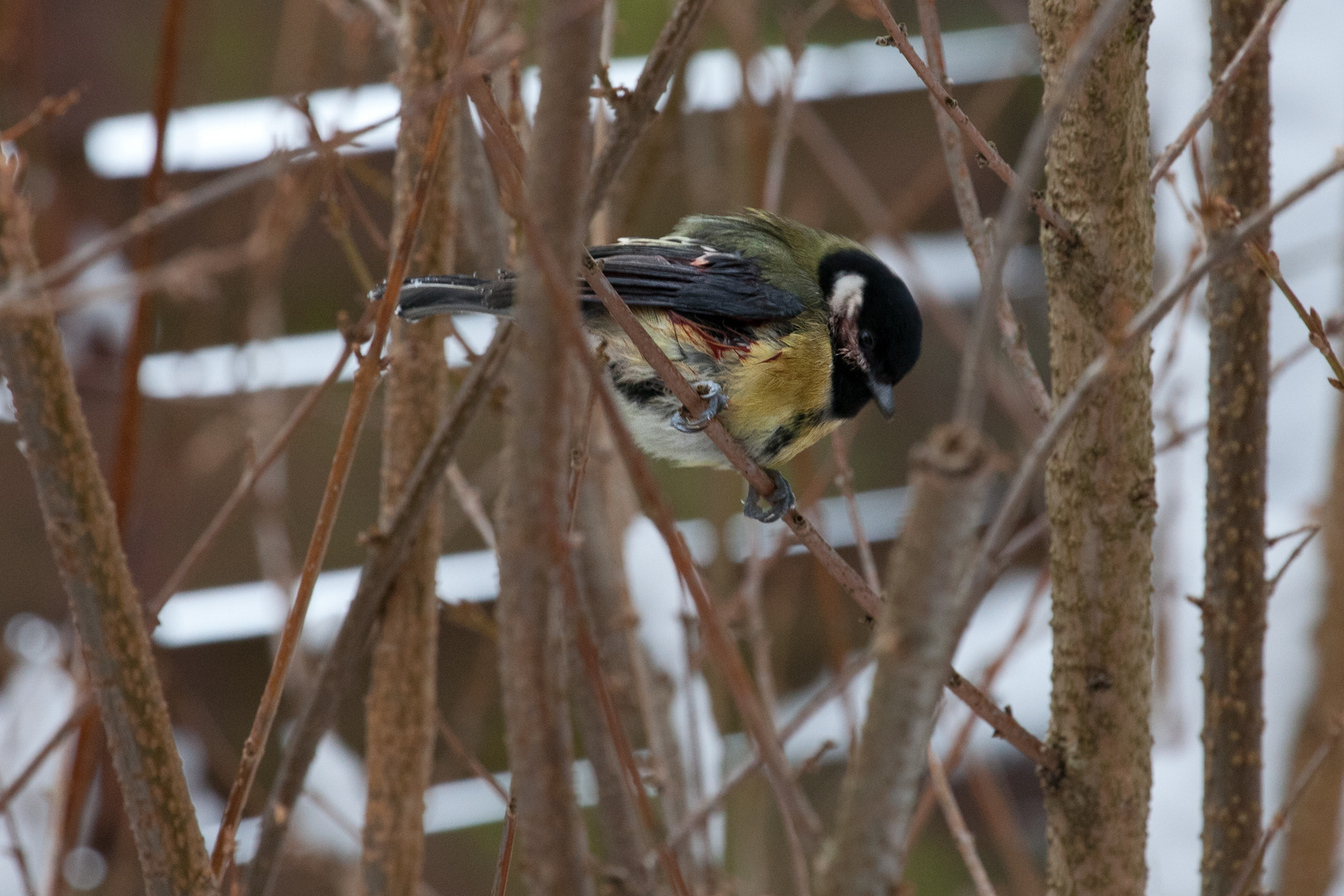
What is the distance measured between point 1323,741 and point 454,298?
1974 millimetres

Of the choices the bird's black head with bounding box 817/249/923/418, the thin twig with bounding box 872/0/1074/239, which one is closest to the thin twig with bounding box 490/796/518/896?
the thin twig with bounding box 872/0/1074/239

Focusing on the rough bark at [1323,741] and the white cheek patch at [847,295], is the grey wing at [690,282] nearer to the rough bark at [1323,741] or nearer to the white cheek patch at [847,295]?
the white cheek patch at [847,295]

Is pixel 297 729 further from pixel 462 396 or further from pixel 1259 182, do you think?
pixel 1259 182

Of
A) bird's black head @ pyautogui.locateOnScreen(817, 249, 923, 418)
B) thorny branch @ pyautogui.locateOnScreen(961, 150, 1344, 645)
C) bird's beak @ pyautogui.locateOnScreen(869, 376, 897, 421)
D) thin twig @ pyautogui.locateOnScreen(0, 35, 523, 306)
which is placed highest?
bird's black head @ pyautogui.locateOnScreen(817, 249, 923, 418)

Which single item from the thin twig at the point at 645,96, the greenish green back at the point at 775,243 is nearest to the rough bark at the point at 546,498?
the thin twig at the point at 645,96

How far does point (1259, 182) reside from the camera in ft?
5.29

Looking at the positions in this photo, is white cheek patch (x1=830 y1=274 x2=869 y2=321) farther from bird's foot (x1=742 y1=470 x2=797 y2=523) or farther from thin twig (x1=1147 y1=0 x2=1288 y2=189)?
thin twig (x1=1147 y1=0 x2=1288 y2=189)

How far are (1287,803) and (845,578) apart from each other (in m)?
0.62

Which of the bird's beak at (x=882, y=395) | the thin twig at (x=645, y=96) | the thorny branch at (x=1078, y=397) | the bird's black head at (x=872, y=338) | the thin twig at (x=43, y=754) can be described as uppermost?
the bird's black head at (x=872, y=338)

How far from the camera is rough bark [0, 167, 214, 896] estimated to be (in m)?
1.15

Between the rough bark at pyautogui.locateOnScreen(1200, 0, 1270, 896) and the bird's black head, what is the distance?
0.63m

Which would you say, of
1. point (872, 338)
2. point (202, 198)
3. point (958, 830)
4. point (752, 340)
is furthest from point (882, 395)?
point (202, 198)

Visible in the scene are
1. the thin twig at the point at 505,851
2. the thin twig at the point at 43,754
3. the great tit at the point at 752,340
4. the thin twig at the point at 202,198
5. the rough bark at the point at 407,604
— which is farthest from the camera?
the great tit at the point at 752,340

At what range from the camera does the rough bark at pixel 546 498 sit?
70cm
